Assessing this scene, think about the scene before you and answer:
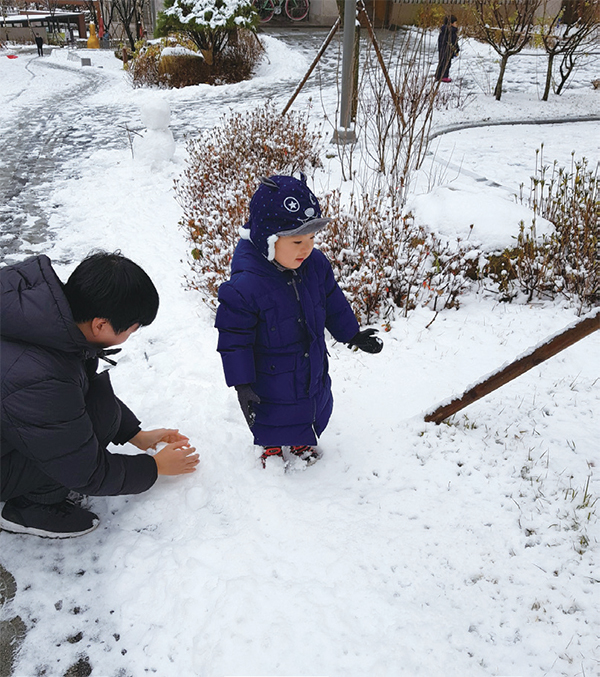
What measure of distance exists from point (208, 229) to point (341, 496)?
3.38m

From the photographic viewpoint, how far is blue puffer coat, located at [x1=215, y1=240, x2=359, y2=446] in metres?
2.02

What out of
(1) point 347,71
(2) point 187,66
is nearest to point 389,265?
(1) point 347,71

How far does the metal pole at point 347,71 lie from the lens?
6.72 meters

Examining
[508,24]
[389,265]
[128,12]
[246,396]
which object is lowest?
[389,265]

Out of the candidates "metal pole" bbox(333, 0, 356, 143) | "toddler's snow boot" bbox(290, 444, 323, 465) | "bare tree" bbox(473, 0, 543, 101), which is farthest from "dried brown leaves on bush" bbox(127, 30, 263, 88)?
"toddler's snow boot" bbox(290, 444, 323, 465)

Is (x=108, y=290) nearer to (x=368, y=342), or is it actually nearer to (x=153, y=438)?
(x=153, y=438)

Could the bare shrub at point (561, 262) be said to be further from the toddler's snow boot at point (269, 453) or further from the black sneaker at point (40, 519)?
the black sneaker at point (40, 519)

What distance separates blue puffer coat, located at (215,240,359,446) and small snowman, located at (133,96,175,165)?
6.00 m

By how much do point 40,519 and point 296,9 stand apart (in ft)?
88.4

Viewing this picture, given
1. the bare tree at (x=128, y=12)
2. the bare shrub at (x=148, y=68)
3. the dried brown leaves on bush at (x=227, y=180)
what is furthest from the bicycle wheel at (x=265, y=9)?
the dried brown leaves on bush at (x=227, y=180)

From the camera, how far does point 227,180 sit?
5.96m

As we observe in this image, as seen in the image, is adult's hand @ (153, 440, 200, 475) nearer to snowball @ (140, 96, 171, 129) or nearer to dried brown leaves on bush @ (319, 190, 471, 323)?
dried brown leaves on bush @ (319, 190, 471, 323)

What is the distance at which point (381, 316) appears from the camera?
3.93 m

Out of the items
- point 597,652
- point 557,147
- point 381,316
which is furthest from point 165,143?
point 597,652
